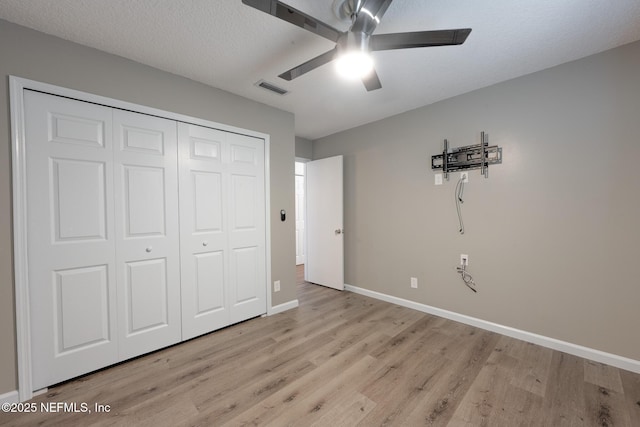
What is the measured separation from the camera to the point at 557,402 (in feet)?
5.26

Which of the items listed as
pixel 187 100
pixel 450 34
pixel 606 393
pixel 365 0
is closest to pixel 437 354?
pixel 606 393

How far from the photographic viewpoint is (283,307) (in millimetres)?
3068

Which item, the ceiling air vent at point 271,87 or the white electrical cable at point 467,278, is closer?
the ceiling air vent at point 271,87

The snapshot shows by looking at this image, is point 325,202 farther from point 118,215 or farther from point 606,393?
point 606,393

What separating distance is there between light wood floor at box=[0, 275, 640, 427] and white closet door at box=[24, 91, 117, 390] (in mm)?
246

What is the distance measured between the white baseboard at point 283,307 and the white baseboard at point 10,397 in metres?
1.88

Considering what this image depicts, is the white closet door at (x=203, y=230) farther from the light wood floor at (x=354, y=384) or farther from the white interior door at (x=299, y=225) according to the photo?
the white interior door at (x=299, y=225)

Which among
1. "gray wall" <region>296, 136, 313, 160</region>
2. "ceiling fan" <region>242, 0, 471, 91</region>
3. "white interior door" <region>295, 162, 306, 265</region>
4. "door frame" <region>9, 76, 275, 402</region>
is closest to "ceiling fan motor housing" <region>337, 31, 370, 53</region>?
"ceiling fan" <region>242, 0, 471, 91</region>

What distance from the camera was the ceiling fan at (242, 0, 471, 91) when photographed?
1.25 metres

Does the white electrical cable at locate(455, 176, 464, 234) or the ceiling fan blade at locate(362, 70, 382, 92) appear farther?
the white electrical cable at locate(455, 176, 464, 234)

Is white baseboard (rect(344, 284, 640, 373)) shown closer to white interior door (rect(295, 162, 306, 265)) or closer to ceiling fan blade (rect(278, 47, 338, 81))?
ceiling fan blade (rect(278, 47, 338, 81))

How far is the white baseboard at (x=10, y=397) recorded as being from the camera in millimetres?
1583

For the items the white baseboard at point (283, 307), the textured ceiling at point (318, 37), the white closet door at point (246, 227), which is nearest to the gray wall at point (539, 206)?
the textured ceiling at point (318, 37)

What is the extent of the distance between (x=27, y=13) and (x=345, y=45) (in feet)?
6.42
